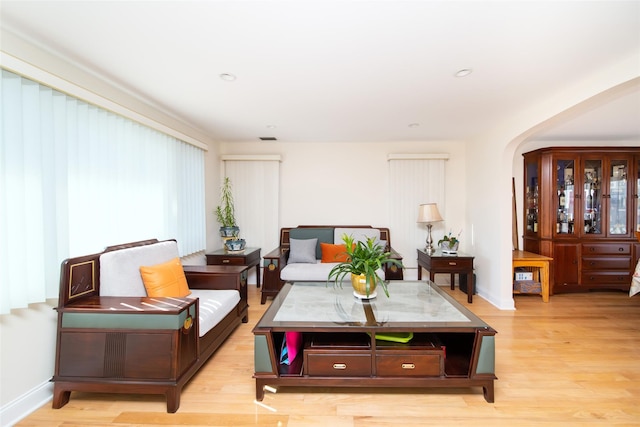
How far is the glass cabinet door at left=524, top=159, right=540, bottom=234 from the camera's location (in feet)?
13.4

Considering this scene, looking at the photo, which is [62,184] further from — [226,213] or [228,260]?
[226,213]

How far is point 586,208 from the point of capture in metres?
3.98

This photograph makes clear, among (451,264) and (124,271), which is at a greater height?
(124,271)

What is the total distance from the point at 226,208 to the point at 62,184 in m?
2.40

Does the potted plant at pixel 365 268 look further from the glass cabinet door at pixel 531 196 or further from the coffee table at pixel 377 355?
the glass cabinet door at pixel 531 196

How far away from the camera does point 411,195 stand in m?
4.43

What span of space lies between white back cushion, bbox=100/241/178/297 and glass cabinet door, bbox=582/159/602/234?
5.42 m

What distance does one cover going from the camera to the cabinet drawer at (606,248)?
3934 mm

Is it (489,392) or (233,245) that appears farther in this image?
(233,245)

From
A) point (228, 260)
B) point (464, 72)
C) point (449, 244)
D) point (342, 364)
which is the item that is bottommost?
point (342, 364)

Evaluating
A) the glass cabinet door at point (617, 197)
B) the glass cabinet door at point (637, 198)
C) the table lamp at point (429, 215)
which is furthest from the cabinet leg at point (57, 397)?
the glass cabinet door at point (637, 198)

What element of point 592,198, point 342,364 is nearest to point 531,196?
point 592,198

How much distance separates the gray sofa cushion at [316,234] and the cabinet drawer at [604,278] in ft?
11.8

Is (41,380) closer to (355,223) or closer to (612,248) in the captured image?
(355,223)
